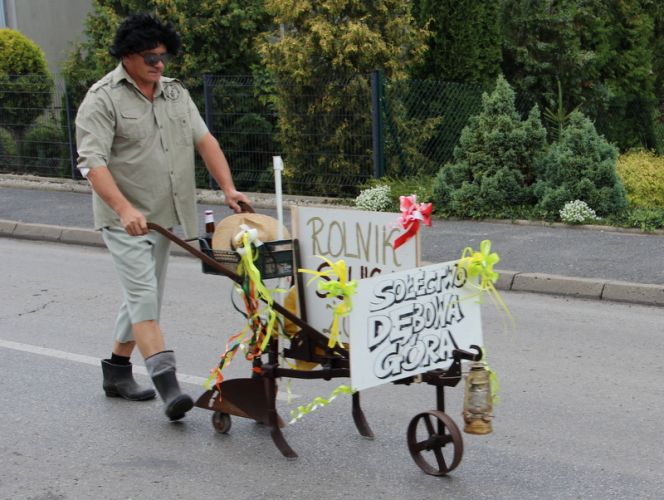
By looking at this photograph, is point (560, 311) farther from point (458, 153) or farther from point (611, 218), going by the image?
point (458, 153)

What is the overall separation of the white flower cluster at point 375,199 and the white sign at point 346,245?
7.08m

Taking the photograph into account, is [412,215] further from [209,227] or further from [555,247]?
[555,247]

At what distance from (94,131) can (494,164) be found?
7.15 metres

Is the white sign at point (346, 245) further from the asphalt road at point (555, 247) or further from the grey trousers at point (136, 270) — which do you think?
the asphalt road at point (555, 247)

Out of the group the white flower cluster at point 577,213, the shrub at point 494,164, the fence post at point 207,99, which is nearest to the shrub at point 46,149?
the fence post at point 207,99

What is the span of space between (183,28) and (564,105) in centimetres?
539

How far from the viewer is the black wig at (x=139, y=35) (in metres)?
5.19

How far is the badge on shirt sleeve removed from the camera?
18.0 feet

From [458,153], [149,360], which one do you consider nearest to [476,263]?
[149,360]

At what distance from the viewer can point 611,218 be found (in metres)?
10.7

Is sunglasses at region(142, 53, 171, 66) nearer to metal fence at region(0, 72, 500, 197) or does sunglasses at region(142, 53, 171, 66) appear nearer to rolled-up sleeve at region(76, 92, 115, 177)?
rolled-up sleeve at region(76, 92, 115, 177)

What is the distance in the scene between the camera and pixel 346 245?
4.85m

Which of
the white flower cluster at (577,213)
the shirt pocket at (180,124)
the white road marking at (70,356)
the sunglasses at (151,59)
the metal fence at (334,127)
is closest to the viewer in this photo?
the sunglasses at (151,59)

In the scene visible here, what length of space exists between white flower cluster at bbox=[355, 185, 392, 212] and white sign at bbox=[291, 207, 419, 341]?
23.2 feet
